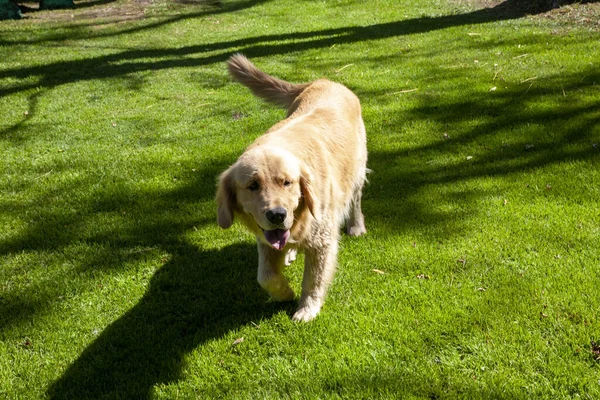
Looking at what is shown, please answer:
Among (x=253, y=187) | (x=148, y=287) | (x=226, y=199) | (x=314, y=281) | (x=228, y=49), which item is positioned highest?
(x=253, y=187)

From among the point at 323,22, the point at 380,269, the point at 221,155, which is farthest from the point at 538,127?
the point at 323,22

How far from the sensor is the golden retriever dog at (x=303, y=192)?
3.53 meters

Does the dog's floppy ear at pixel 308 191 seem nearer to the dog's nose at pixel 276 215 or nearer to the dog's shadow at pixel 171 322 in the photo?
the dog's nose at pixel 276 215

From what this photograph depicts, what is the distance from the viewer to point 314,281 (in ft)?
13.1

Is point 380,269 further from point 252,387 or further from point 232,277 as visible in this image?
point 252,387

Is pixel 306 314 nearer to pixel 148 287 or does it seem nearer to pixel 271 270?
pixel 271 270

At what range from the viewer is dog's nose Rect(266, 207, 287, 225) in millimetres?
3383

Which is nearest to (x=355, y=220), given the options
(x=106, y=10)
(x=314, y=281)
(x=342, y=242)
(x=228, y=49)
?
(x=342, y=242)

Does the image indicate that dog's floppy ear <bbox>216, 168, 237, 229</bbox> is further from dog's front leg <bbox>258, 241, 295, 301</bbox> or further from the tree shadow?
the tree shadow

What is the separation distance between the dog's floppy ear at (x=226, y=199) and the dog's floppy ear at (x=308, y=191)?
0.50m

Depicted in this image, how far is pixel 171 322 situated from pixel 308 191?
152cm

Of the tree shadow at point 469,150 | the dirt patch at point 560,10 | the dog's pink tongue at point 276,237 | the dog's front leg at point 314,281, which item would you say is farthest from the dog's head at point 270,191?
the dirt patch at point 560,10

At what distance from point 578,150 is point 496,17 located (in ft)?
25.7

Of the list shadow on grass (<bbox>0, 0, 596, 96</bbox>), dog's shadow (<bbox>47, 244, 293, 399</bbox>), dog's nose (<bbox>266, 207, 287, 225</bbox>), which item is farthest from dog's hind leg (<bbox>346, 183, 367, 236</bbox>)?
shadow on grass (<bbox>0, 0, 596, 96</bbox>)
